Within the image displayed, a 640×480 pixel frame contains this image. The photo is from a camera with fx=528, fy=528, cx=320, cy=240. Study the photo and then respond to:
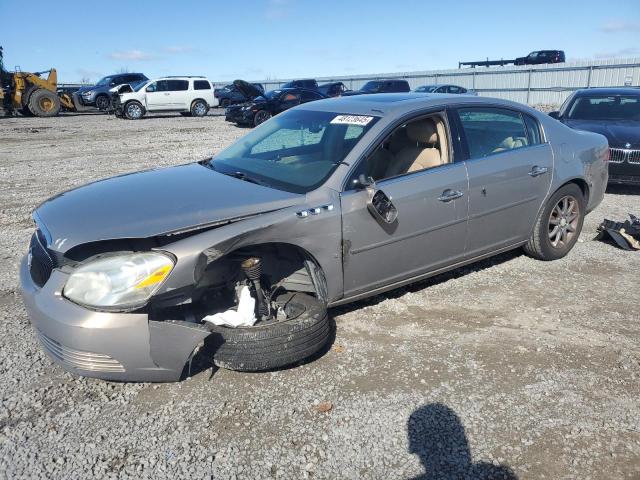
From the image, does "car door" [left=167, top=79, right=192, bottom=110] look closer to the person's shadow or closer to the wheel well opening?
the wheel well opening

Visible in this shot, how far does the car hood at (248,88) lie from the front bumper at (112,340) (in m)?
19.2

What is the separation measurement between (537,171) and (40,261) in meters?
3.84

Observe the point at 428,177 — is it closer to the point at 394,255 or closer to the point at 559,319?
the point at 394,255

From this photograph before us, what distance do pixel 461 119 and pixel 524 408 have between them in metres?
2.27

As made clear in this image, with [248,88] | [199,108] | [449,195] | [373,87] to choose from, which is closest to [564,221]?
[449,195]

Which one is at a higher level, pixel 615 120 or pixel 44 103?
pixel 44 103

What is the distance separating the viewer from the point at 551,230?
4992 mm

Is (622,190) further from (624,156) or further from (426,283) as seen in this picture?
(426,283)

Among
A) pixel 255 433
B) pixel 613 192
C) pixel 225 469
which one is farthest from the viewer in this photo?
pixel 613 192

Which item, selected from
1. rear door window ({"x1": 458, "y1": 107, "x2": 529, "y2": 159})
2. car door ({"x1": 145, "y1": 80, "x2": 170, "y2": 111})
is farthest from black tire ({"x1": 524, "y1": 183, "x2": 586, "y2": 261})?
car door ({"x1": 145, "y1": 80, "x2": 170, "y2": 111})

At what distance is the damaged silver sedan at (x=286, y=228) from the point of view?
2758mm

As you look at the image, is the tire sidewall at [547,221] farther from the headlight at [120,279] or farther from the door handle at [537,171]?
the headlight at [120,279]

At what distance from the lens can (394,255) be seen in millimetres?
3654


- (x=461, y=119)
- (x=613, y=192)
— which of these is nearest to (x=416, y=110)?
(x=461, y=119)
